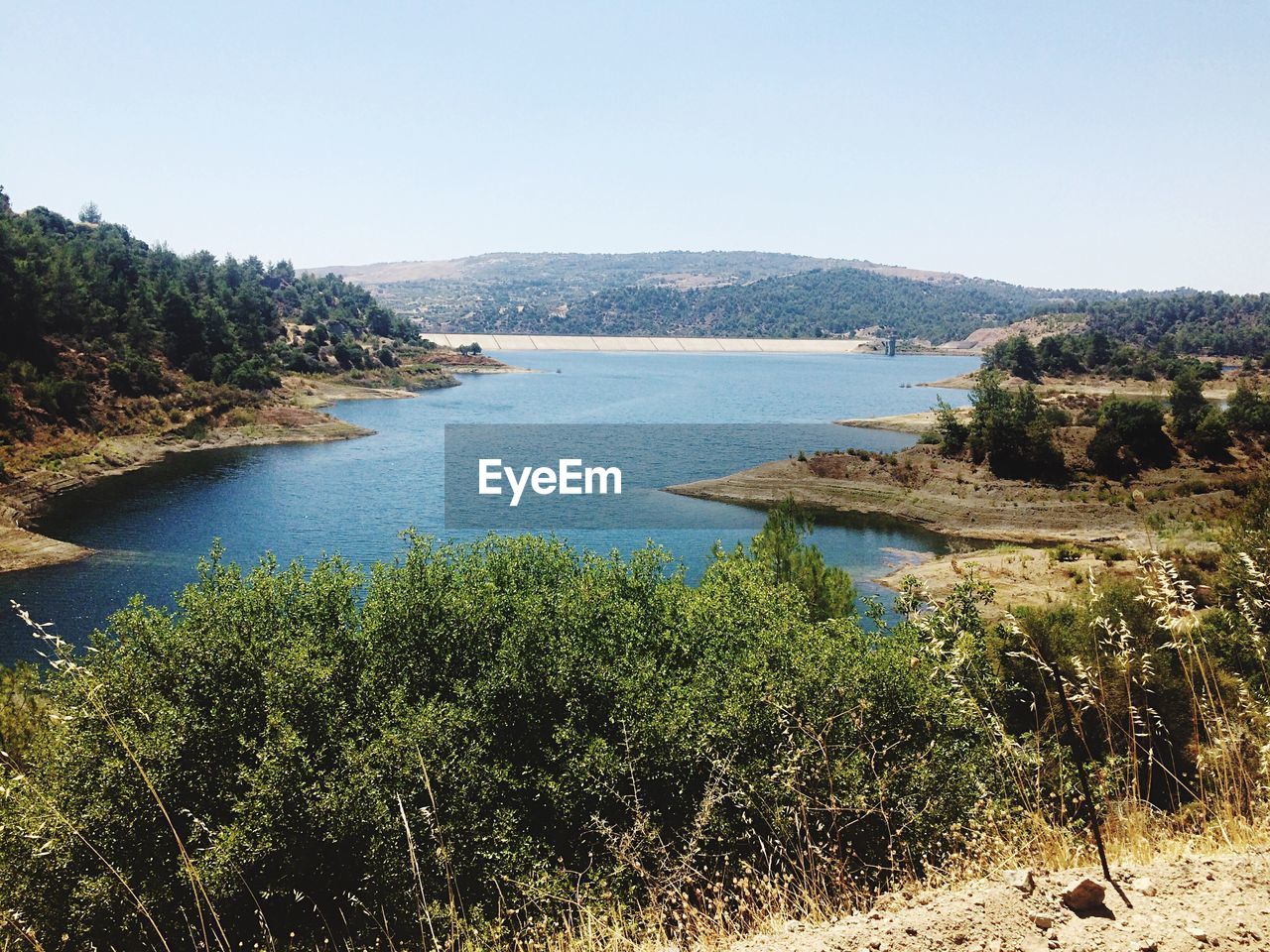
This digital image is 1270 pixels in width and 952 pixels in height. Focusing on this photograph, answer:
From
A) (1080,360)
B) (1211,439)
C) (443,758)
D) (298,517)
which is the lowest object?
(298,517)

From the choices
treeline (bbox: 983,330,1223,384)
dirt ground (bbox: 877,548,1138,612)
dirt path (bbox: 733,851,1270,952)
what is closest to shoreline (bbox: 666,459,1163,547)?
dirt ground (bbox: 877,548,1138,612)

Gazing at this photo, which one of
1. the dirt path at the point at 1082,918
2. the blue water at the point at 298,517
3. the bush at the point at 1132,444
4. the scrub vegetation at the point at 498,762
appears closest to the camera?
the dirt path at the point at 1082,918

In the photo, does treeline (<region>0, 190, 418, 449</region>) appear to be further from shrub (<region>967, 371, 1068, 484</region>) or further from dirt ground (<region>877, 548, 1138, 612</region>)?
shrub (<region>967, 371, 1068, 484</region>)

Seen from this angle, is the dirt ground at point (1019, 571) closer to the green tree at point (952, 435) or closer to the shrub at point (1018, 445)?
the shrub at point (1018, 445)

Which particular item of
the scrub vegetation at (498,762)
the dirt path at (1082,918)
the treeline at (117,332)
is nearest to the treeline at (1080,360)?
the treeline at (117,332)

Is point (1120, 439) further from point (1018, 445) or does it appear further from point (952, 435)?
point (952, 435)

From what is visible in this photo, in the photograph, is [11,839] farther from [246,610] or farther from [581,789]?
[581,789]

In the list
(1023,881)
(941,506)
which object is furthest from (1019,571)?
(1023,881)
